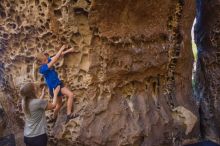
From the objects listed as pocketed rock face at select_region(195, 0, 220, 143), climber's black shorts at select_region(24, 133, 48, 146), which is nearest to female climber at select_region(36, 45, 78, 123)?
climber's black shorts at select_region(24, 133, 48, 146)

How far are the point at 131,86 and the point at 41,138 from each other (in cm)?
132

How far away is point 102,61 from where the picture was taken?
13.7ft

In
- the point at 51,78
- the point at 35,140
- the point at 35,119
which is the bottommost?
the point at 35,140

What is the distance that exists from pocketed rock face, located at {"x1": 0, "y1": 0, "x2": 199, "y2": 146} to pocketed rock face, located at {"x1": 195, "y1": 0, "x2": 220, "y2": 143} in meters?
0.89

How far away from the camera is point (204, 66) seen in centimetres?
562

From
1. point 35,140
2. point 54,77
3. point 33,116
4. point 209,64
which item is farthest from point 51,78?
point 209,64

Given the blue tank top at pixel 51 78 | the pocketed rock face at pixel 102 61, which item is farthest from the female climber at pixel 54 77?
the pocketed rock face at pixel 102 61

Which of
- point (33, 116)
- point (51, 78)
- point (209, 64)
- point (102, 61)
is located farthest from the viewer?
point (209, 64)

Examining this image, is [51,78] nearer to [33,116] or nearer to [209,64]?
[33,116]

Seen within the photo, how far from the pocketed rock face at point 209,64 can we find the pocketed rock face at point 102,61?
0.89 m

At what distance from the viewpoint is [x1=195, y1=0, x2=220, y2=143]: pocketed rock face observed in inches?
212

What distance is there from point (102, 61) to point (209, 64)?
2.04m

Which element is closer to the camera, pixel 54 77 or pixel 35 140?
pixel 35 140

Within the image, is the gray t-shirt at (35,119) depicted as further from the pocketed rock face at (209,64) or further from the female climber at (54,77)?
the pocketed rock face at (209,64)
